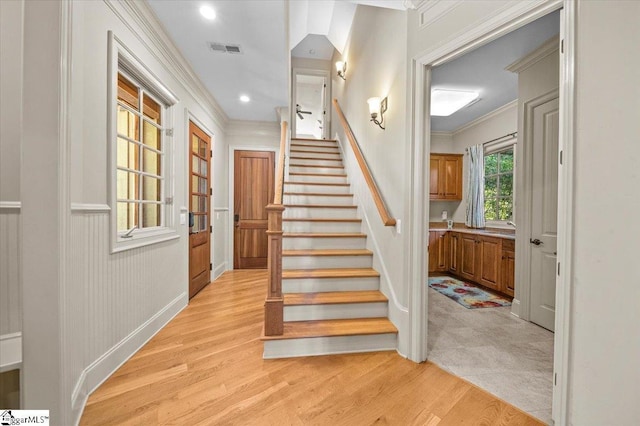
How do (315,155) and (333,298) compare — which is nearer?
(333,298)

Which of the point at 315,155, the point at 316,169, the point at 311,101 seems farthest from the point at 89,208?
the point at 311,101

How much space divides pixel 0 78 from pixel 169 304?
7.50ft

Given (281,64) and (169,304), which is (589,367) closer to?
(169,304)

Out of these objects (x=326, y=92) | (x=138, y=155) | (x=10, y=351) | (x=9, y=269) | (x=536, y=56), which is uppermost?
(x=326, y=92)

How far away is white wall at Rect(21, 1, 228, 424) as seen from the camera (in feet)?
3.70

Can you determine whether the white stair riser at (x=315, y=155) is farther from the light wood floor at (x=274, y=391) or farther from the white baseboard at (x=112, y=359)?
the light wood floor at (x=274, y=391)

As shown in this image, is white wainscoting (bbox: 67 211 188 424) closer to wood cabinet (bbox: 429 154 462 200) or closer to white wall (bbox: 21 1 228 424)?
white wall (bbox: 21 1 228 424)

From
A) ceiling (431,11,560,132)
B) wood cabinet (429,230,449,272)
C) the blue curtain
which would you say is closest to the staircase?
ceiling (431,11,560,132)

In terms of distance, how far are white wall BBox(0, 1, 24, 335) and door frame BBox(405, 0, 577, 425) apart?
91.1 inches

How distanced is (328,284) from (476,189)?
4049mm

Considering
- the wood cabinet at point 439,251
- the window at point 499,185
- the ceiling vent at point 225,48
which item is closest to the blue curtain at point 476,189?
the window at point 499,185

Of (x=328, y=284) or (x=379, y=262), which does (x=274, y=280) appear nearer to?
(x=328, y=284)

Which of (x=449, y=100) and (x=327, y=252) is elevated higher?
(x=449, y=100)

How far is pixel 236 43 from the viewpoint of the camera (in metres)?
2.65
